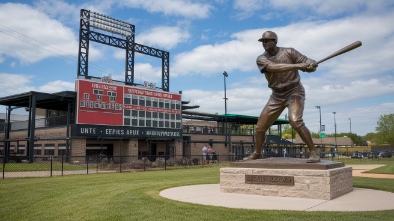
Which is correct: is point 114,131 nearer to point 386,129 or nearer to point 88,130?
point 88,130

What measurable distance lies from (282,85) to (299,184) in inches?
96.3

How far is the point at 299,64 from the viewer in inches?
329

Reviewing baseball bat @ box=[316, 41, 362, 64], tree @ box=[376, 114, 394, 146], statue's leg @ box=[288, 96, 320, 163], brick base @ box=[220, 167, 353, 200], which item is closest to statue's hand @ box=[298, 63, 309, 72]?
baseball bat @ box=[316, 41, 362, 64]

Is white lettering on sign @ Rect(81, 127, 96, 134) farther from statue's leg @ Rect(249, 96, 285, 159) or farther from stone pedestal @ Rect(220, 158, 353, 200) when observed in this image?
statue's leg @ Rect(249, 96, 285, 159)

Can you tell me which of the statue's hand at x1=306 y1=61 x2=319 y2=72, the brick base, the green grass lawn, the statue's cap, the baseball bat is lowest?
the green grass lawn

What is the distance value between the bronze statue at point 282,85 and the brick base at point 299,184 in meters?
0.60

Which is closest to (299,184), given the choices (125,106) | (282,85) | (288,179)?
(288,179)

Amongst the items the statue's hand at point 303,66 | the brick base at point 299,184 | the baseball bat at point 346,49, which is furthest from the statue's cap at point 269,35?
the brick base at point 299,184

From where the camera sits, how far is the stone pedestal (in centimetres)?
794

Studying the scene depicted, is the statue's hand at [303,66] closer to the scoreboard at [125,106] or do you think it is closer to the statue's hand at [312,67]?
the statue's hand at [312,67]

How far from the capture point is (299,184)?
26.8 ft

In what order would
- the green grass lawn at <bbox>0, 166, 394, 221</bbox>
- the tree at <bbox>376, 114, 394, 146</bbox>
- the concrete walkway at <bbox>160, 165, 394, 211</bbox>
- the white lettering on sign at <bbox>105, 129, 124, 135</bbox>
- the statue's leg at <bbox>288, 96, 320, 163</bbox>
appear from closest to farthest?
the green grass lawn at <bbox>0, 166, 394, 221</bbox>, the concrete walkway at <bbox>160, 165, 394, 211</bbox>, the statue's leg at <bbox>288, 96, 320, 163</bbox>, the white lettering on sign at <bbox>105, 129, 124, 135</bbox>, the tree at <bbox>376, 114, 394, 146</bbox>

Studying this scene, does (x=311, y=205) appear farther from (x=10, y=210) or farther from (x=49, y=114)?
(x=49, y=114)

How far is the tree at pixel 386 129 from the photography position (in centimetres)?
8175
